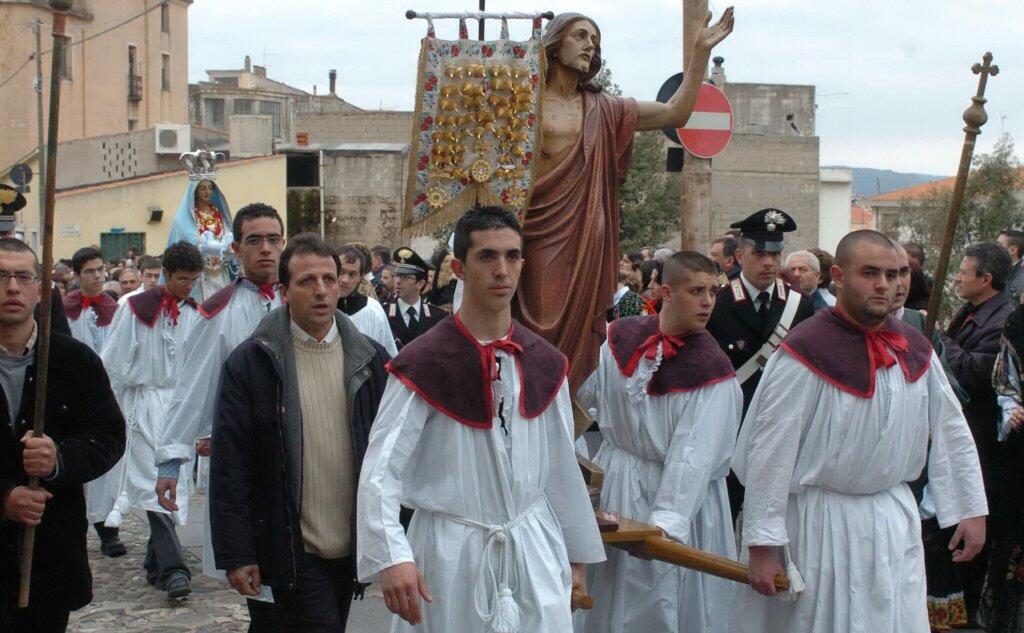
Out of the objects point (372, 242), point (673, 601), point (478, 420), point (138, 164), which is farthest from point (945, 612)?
point (138, 164)

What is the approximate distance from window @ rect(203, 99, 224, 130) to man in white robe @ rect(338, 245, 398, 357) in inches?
2234

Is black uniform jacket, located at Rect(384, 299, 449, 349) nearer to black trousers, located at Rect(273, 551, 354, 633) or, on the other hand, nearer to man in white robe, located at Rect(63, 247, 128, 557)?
man in white robe, located at Rect(63, 247, 128, 557)

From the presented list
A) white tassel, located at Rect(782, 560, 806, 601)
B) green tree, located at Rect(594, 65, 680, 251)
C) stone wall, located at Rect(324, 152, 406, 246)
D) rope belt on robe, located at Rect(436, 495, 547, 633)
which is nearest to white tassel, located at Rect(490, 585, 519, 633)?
rope belt on robe, located at Rect(436, 495, 547, 633)

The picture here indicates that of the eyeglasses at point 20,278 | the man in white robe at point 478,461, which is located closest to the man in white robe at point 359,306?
the eyeglasses at point 20,278

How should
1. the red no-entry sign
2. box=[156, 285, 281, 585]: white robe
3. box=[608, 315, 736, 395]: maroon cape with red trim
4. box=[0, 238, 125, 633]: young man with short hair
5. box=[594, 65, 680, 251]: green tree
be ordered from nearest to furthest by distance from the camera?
box=[0, 238, 125, 633]: young man with short hair
box=[156, 285, 281, 585]: white robe
box=[608, 315, 736, 395]: maroon cape with red trim
the red no-entry sign
box=[594, 65, 680, 251]: green tree

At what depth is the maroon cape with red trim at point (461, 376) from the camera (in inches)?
187

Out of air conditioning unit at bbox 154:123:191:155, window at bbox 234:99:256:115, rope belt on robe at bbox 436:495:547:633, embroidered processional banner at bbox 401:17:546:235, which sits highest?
window at bbox 234:99:256:115

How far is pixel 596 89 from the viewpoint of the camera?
6230 mm

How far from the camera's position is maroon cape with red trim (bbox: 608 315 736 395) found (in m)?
6.55

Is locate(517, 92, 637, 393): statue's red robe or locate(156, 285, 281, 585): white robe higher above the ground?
locate(517, 92, 637, 393): statue's red robe

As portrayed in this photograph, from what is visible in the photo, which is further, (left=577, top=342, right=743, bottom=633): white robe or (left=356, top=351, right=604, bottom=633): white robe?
(left=577, top=342, right=743, bottom=633): white robe

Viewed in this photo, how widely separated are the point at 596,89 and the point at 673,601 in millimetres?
2485

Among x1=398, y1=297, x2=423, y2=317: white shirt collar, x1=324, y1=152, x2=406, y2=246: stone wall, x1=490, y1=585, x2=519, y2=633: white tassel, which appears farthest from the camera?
x1=324, y1=152, x2=406, y2=246: stone wall

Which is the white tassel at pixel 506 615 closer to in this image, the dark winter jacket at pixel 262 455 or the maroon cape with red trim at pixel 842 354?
the dark winter jacket at pixel 262 455
